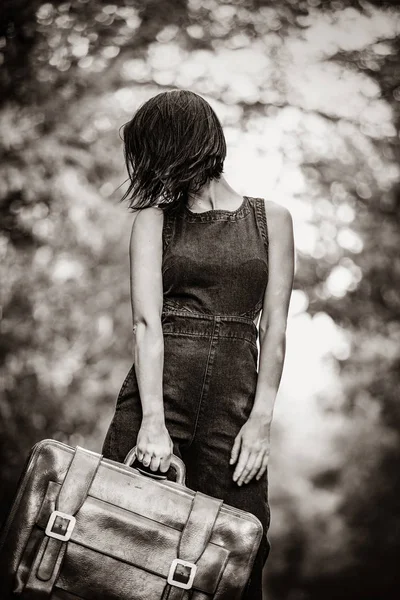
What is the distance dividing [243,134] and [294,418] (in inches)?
54.2

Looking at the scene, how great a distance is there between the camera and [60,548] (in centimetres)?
154

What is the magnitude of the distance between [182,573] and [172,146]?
956mm

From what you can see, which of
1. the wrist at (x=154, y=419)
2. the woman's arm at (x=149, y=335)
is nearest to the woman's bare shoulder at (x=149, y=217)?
the woman's arm at (x=149, y=335)

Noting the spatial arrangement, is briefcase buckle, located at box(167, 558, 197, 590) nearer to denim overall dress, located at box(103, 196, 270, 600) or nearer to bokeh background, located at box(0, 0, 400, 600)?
denim overall dress, located at box(103, 196, 270, 600)

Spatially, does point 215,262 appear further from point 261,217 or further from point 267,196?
point 267,196

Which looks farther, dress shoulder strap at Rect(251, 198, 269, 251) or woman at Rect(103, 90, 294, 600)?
dress shoulder strap at Rect(251, 198, 269, 251)

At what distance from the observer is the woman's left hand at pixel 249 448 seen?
1686 mm

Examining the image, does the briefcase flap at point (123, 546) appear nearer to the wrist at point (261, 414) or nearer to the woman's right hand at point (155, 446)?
the woman's right hand at point (155, 446)

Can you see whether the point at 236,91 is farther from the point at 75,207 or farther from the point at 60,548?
the point at 60,548

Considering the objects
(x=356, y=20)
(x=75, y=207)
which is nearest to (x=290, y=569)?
(x=75, y=207)

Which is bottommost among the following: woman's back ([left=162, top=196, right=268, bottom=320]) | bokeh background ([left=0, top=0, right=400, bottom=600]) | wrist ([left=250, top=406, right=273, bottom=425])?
bokeh background ([left=0, top=0, right=400, bottom=600])

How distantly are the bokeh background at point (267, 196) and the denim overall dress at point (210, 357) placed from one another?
1.77m

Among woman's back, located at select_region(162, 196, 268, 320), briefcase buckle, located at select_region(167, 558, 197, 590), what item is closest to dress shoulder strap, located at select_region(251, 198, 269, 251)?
woman's back, located at select_region(162, 196, 268, 320)

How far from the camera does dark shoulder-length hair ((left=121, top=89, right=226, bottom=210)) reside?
1784 millimetres
